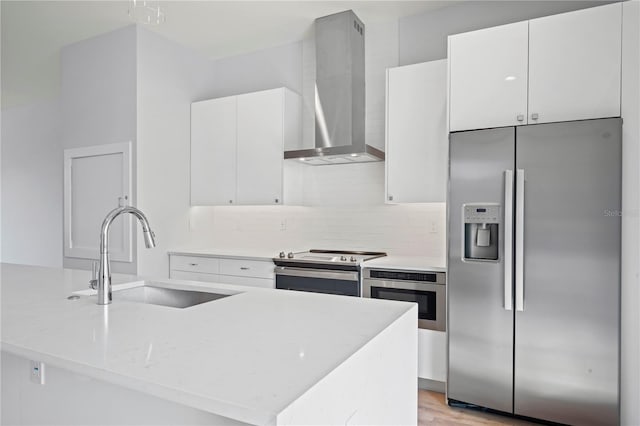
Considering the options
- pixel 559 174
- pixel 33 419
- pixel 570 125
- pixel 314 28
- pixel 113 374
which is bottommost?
pixel 33 419

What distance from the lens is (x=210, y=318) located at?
1.37 metres

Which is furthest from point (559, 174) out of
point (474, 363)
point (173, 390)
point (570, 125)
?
point (173, 390)

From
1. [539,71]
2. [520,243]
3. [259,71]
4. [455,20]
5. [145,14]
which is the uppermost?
[455,20]

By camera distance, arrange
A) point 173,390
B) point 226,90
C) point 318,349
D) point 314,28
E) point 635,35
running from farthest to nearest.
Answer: point 226,90
point 314,28
point 635,35
point 318,349
point 173,390

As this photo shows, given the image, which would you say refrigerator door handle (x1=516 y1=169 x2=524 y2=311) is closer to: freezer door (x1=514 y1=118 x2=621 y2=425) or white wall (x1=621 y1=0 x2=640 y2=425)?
freezer door (x1=514 y1=118 x2=621 y2=425)

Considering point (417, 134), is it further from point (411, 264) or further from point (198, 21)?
point (198, 21)

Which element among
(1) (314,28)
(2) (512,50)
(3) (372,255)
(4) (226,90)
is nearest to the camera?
(2) (512,50)

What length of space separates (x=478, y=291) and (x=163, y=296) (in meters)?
1.83

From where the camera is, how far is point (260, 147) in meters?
3.86

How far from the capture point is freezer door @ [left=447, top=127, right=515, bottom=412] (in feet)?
8.16

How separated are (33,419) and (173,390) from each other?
2.98 ft

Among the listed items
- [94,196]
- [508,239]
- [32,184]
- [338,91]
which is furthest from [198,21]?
[32,184]

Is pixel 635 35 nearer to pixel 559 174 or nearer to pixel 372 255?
pixel 559 174

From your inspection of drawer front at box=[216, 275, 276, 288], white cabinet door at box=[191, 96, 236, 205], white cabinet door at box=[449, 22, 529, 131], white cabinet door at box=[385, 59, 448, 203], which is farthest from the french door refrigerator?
white cabinet door at box=[191, 96, 236, 205]
